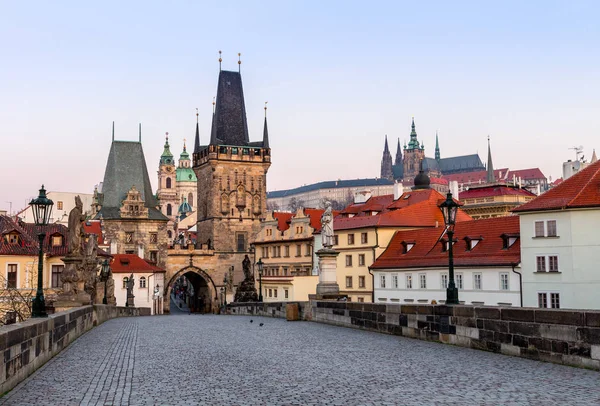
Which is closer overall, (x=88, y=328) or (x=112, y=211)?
(x=88, y=328)

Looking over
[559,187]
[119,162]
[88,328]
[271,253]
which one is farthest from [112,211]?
[88,328]

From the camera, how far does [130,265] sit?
76312 mm

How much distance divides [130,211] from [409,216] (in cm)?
3777

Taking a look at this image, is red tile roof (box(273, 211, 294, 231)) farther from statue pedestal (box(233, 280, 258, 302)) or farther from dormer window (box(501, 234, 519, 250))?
dormer window (box(501, 234, 519, 250))

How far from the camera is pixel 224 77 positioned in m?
96.4

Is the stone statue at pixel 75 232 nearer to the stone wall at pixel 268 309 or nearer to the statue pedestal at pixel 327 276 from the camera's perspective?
the stone wall at pixel 268 309

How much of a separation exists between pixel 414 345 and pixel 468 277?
34.7 m

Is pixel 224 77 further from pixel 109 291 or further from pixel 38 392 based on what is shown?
pixel 38 392

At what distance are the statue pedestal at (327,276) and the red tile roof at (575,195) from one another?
20.9 m

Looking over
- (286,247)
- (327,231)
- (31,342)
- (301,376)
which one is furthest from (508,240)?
(31,342)

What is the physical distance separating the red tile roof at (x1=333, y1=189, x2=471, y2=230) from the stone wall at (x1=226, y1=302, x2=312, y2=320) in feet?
71.7

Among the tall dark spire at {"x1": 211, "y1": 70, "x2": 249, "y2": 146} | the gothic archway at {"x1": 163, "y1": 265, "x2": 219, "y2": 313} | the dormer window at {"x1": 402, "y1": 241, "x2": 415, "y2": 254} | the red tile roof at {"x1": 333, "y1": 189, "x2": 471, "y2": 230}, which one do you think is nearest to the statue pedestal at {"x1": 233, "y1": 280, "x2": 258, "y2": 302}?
the dormer window at {"x1": 402, "y1": 241, "x2": 415, "y2": 254}

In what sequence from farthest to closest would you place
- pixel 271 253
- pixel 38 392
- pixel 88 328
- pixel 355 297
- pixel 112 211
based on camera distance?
pixel 112 211 < pixel 271 253 < pixel 355 297 < pixel 88 328 < pixel 38 392

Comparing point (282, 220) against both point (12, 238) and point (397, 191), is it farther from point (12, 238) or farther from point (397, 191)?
point (12, 238)
